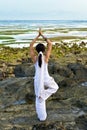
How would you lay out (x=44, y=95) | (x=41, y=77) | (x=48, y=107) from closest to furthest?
1. (x=41, y=77)
2. (x=44, y=95)
3. (x=48, y=107)

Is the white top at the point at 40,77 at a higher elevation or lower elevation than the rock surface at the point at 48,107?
higher

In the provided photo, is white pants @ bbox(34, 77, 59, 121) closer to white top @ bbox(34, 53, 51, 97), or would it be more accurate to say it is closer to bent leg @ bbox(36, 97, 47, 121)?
bent leg @ bbox(36, 97, 47, 121)

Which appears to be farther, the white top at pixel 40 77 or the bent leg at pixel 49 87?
the bent leg at pixel 49 87

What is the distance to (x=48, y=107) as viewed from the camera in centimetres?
1171

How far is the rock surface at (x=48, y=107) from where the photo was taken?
10.3m

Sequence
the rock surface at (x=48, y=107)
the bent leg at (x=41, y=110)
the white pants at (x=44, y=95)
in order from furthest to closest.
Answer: the white pants at (x=44, y=95) < the bent leg at (x=41, y=110) < the rock surface at (x=48, y=107)

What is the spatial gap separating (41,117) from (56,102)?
66.6 inches

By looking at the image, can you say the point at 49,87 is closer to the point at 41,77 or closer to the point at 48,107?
the point at 41,77

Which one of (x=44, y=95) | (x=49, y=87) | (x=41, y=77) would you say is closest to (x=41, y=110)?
(x=44, y=95)

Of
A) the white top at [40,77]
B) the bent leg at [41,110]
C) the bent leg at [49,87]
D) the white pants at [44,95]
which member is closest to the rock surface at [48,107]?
the bent leg at [41,110]

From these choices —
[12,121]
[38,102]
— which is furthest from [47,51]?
[12,121]

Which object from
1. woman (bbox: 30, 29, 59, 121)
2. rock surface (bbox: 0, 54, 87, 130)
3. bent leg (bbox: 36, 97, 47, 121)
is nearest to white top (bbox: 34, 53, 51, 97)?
woman (bbox: 30, 29, 59, 121)

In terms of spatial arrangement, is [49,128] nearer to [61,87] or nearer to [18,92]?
[18,92]

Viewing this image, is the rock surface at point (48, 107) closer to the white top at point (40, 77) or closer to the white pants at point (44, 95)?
the white pants at point (44, 95)
